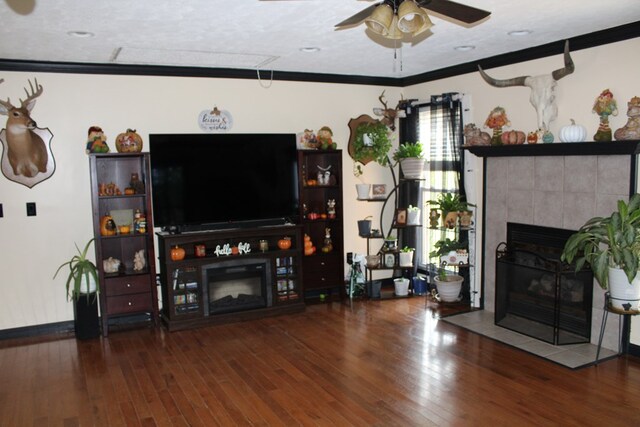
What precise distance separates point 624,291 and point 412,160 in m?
2.64

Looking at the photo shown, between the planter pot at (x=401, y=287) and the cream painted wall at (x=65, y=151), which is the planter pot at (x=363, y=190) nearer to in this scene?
the planter pot at (x=401, y=287)

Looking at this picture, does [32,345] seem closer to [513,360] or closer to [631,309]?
[513,360]

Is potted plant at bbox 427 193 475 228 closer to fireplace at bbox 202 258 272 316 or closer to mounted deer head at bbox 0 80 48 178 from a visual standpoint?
fireplace at bbox 202 258 272 316

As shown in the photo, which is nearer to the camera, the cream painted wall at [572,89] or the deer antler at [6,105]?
the cream painted wall at [572,89]

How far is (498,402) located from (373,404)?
844 mm

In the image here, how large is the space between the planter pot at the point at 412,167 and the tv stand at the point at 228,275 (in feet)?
4.70

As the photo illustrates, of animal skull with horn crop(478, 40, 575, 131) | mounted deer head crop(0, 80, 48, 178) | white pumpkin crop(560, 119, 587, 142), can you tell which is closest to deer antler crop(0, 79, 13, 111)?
mounted deer head crop(0, 80, 48, 178)

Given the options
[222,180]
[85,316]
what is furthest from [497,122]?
[85,316]

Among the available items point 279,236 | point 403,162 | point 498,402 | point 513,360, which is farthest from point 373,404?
point 403,162

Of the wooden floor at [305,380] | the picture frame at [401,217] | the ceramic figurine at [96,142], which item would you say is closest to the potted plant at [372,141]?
the picture frame at [401,217]

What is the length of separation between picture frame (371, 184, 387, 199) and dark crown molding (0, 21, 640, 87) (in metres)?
1.25

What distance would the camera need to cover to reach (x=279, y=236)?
593cm

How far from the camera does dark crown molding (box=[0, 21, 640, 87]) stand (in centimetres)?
440

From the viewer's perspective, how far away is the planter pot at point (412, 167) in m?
6.08
